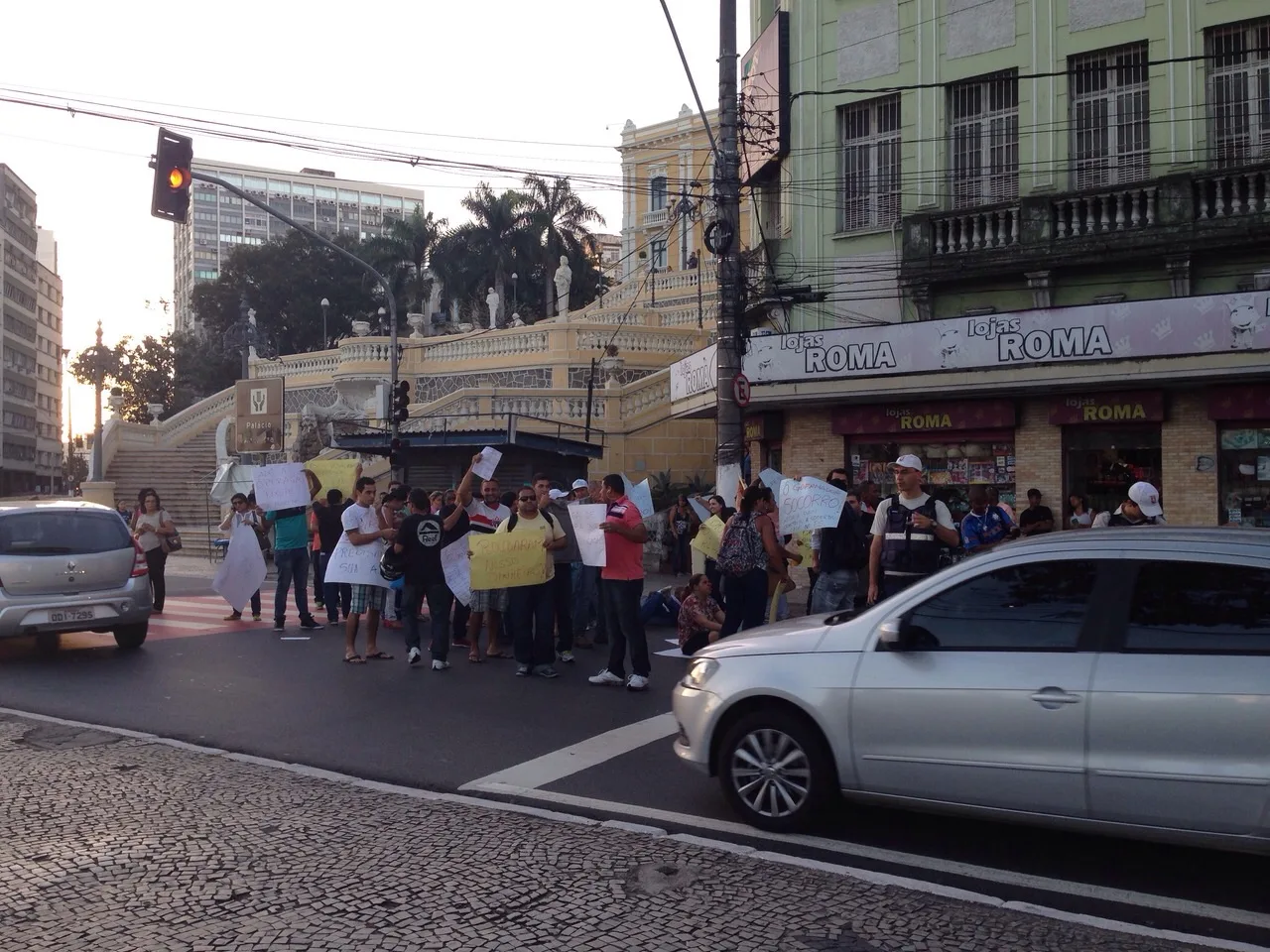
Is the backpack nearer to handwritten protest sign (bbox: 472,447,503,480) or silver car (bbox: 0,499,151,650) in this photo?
handwritten protest sign (bbox: 472,447,503,480)

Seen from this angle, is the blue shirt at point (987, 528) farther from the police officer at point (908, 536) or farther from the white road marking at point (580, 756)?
the white road marking at point (580, 756)

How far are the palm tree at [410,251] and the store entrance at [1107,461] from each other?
42.2 m

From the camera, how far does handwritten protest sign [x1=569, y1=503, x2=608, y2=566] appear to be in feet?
34.5

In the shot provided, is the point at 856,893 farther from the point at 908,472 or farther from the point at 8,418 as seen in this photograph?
the point at 8,418

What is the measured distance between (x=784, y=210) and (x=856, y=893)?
1775 centimetres

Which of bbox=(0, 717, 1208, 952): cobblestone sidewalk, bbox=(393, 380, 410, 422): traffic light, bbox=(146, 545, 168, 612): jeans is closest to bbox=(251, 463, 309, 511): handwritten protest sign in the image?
bbox=(146, 545, 168, 612): jeans

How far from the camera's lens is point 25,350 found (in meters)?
88.6

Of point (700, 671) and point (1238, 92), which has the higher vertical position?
point (1238, 92)

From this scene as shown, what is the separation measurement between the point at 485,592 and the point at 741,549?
3.04m

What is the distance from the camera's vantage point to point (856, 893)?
4.89 metres

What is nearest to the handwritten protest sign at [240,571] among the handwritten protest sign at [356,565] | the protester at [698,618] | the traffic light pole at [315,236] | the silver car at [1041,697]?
Result: the handwritten protest sign at [356,565]

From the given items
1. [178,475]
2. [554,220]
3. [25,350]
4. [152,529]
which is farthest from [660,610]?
[25,350]

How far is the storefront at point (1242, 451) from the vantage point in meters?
15.9

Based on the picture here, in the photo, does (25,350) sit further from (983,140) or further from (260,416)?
(983,140)
